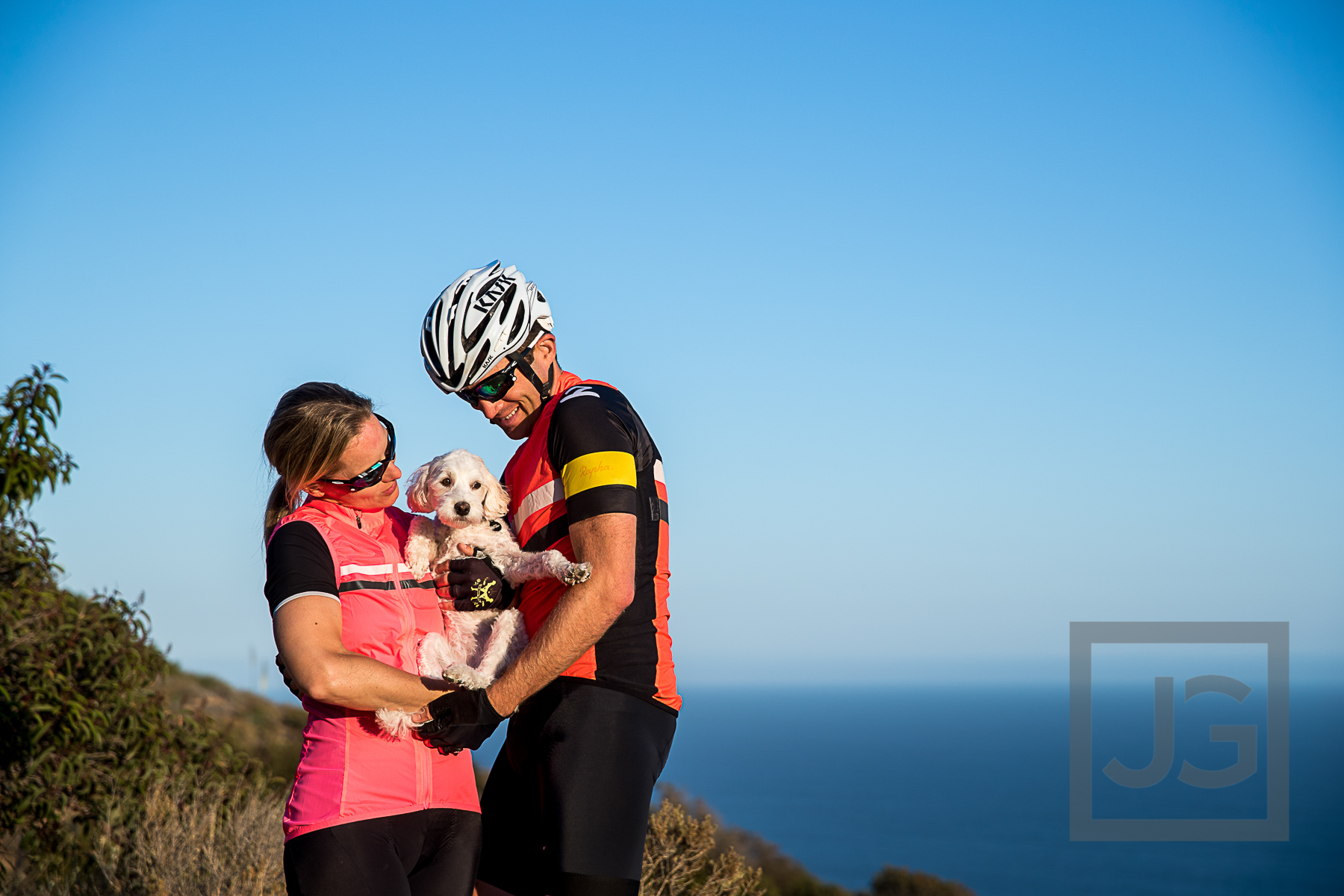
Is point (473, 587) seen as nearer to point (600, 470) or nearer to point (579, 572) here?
point (579, 572)

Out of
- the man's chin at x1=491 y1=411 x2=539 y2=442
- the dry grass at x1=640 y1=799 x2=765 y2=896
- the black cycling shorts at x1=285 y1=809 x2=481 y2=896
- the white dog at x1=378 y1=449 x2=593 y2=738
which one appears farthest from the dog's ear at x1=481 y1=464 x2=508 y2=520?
the dry grass at x1=640 y1=799 x2=765 y2=896

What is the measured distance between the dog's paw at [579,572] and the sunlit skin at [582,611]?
0.06 feet

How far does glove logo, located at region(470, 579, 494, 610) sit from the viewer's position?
3.79 metres

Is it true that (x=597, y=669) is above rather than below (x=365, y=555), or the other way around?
below

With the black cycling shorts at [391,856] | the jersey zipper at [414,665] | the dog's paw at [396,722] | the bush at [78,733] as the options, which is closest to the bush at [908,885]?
the bush at [78,733]

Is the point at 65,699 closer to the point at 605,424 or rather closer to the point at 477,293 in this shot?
the point at 477,293

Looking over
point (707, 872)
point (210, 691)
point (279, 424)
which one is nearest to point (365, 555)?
Result: point (279, 424)

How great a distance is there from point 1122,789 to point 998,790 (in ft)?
65.0

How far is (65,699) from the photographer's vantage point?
859cm

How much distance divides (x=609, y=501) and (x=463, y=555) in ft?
4.13

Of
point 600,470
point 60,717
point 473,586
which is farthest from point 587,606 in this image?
point 60,717

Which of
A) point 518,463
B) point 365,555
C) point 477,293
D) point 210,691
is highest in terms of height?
point 477,293

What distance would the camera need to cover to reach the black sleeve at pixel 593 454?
→ 3.17m

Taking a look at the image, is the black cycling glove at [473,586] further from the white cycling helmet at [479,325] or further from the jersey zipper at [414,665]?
the white cycling helmet at [479,325]
